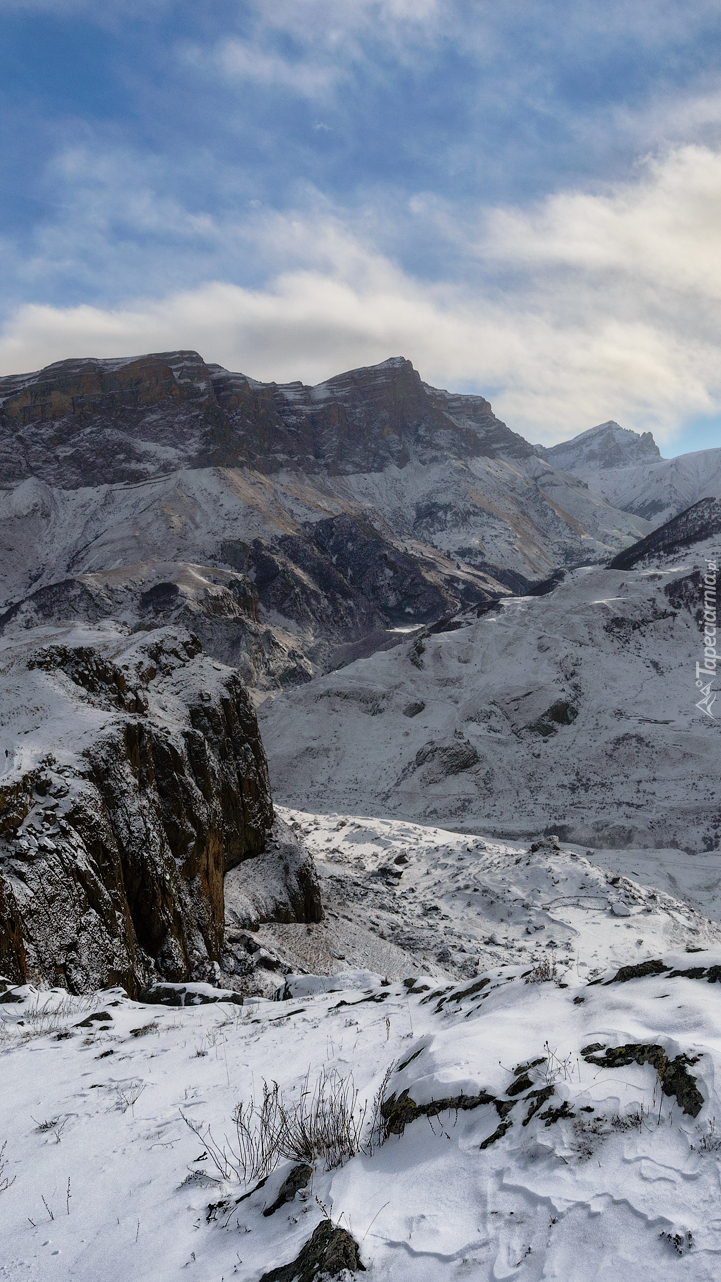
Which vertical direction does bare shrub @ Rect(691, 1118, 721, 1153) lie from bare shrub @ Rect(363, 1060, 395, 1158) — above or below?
above

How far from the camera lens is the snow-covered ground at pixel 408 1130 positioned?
111 inches

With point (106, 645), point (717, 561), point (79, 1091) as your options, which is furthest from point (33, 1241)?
point (717, 561)

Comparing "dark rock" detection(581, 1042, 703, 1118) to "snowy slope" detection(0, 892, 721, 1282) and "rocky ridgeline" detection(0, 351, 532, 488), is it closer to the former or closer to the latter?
"snowy slope" detection(0, 892, 721, 1282)

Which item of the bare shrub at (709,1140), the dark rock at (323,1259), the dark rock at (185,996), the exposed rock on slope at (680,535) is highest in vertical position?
the exposed rock on slope at (680,535)

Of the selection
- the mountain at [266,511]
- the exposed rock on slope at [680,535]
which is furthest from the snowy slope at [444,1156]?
the exposed rock on slope at [680,535]

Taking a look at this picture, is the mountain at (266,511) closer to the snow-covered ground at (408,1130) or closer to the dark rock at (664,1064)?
the snow-covered ground at (408,1130)

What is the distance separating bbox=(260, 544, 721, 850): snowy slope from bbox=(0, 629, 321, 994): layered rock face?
2192cm

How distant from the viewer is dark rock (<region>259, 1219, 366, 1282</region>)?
9.12ft

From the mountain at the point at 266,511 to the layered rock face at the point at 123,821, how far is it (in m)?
51.7

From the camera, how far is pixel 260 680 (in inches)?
2948

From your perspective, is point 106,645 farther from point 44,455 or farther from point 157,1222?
point 44,455

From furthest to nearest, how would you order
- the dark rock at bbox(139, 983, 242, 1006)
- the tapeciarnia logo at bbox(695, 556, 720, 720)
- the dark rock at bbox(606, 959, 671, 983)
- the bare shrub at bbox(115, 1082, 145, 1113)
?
→ the tapeciarnia logo at bbox(695, 556, 720, 720) → the dark rock at bbox(139, 983, 242, 1006) → the dark rock at bbox(606, 959, 671, 983) → the bare shrub at bbox(115, 1082, 145, 1113)

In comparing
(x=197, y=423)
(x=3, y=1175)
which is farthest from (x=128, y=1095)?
(x=197, y=423)

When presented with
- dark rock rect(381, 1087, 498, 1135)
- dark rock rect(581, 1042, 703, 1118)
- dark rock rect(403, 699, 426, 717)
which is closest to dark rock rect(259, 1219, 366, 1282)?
dark rock rect(381, 1087, 498, 1135)
